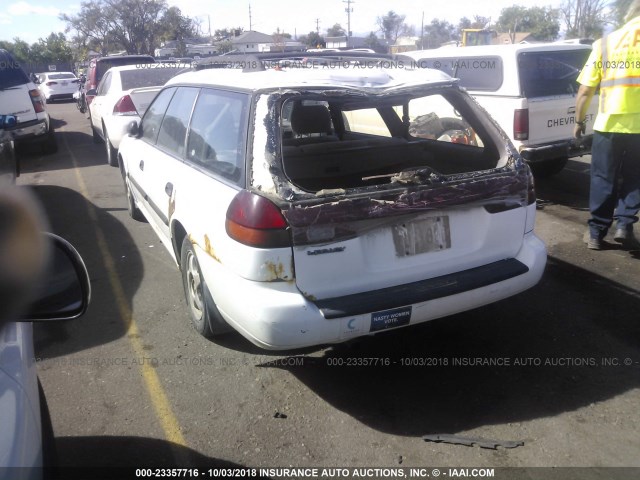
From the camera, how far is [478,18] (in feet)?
204

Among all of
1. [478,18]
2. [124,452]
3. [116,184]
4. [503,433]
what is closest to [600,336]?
[503,433]

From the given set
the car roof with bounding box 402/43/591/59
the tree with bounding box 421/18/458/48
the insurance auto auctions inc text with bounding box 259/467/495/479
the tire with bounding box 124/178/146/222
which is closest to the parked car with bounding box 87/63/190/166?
the tire with bounding box 124/178/146/222

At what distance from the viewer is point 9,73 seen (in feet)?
34.0

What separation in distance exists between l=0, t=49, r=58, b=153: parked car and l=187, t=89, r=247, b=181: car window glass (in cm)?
776

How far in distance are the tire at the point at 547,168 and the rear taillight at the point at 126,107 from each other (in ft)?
20.5

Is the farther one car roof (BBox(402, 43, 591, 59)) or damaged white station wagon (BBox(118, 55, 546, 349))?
Answer: car roof (BBox(402, 43, 591, 59))

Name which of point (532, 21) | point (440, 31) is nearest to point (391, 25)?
point (440, 31)

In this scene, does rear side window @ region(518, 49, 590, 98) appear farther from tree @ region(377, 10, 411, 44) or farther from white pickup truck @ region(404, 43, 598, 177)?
Result: tree @ region(377, 10, 411, 44)

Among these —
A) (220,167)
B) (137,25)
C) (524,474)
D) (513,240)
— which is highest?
(137,25)

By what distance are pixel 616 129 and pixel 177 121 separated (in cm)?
384

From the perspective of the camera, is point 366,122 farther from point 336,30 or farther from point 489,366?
point 336,30

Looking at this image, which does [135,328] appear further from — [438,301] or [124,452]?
[438,301]

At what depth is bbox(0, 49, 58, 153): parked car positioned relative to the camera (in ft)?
33.8

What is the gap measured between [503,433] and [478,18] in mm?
66324
